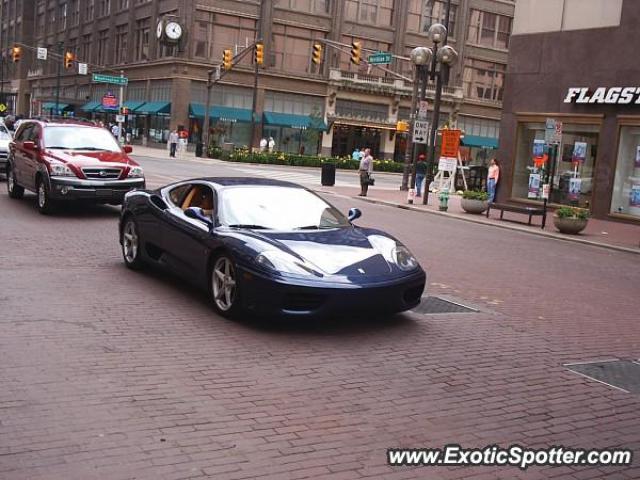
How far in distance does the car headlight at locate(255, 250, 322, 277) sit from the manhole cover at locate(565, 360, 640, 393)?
96.6 inches

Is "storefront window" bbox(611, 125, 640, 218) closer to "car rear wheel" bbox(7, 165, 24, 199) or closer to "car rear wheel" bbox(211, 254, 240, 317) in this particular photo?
"car rear wheel" bbox(7, 165, 24, 199)

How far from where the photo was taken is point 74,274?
8.81m

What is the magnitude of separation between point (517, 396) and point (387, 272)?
195cm

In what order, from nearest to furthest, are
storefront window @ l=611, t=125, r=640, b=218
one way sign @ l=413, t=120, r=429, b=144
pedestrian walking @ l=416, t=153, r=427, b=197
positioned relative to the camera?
storefront window @ l=611, t=125, r=640, b=218, one way sign @ l=413, t=120, r=429, b=144, pedestrian walking @ l=416, t=153, r=427, b=197

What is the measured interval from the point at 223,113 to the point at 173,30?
7.45 metres

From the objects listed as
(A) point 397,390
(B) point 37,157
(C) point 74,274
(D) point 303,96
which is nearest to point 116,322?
(C) point 74,274

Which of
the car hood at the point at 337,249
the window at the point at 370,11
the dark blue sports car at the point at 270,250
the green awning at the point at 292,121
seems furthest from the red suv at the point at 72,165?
the window at the point at 370,11

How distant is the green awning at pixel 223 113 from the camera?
2312 inches

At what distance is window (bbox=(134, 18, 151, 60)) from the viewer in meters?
65.1

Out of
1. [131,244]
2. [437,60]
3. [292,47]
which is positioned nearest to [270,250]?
[131,244]

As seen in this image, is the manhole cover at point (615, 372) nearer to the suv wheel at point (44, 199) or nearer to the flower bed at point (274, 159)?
the suv wheel at point (44, 199)

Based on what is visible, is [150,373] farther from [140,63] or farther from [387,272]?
[140,63]

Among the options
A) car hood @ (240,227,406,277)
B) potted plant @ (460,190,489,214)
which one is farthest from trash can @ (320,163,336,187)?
car hood @ (240,227,406,277)

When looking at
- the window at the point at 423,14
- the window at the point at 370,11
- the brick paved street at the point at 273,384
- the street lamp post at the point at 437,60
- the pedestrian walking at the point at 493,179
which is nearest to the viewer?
the brick paved street at the point at 273,384
